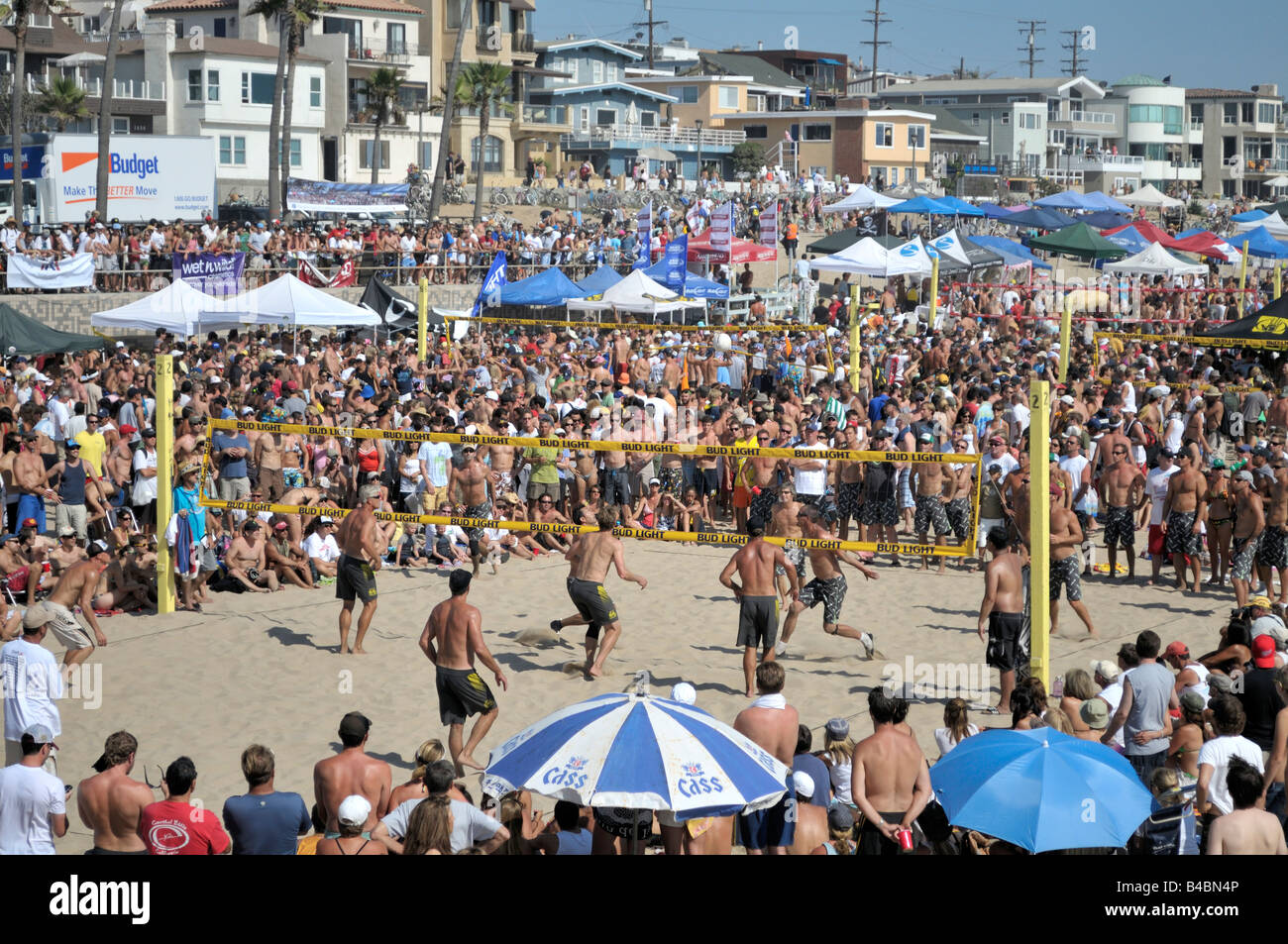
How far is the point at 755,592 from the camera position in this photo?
33.6 feet

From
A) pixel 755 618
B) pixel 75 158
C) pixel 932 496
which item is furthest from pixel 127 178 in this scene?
pixel 755 618

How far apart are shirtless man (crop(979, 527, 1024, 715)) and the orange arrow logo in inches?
1104

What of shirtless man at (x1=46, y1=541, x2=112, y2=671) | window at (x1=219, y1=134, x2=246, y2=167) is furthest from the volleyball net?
window at (x1=219, y1=134, x2=246, y2=167)

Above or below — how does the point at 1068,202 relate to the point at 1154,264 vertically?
above

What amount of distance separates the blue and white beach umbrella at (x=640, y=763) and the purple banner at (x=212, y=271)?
15.8m

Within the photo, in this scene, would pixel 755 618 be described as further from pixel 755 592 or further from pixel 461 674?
pixel 461 674

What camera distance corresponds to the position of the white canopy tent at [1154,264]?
29.2 metres

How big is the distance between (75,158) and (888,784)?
30.3 metres

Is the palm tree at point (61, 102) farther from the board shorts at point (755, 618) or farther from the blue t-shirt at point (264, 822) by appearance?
the blue t-shirt at point (264, 822)

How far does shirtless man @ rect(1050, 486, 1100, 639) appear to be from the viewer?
1125 cm

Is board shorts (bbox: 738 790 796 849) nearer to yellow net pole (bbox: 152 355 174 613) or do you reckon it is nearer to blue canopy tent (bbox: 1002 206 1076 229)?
yellow net pole (bbox: 152 355 174 613)

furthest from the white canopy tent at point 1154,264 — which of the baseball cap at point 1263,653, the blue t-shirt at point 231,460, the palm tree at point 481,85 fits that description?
the palm tree at point 481,85

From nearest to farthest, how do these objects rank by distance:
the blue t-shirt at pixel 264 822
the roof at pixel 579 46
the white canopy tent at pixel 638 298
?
the blue t-shirt at pixel 264 822 → the white canopy tent at pixel 638 298 → the roof at pixel 579 46
